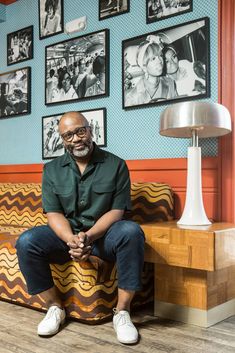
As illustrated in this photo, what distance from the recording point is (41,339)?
2.16m

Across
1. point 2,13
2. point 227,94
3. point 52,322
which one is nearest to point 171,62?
point 227,94

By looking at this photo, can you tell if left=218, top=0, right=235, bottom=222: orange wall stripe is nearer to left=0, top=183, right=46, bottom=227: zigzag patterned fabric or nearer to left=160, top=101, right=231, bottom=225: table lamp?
left=160, top=101, right=231, bottom=225: table lamp

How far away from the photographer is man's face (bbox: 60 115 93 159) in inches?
97.0

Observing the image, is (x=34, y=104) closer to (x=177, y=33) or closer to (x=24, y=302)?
(x=177, y=33)

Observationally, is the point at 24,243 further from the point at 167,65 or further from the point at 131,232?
the point at 167,65

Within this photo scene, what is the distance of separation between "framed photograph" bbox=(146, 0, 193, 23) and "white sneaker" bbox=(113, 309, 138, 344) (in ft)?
6.85

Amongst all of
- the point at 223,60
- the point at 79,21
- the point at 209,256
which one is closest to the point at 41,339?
the point at 209,256

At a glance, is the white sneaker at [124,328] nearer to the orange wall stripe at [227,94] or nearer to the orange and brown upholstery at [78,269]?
the orange and brown upholstery at [78,269]

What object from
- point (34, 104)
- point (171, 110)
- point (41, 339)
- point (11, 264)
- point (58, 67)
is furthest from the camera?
point (34, 104)

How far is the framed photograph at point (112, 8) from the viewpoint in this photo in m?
3.39

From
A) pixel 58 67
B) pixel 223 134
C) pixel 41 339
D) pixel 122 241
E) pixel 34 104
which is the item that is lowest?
pixel 41 339

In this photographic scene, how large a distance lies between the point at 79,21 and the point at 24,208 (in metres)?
1.65

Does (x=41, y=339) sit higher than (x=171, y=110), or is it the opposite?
(x=171, y=110)

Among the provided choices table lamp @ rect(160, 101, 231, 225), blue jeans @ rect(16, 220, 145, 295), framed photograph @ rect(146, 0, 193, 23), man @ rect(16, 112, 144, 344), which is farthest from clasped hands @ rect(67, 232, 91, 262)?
framed photograph @ rect(146, 0, 193, 23)
